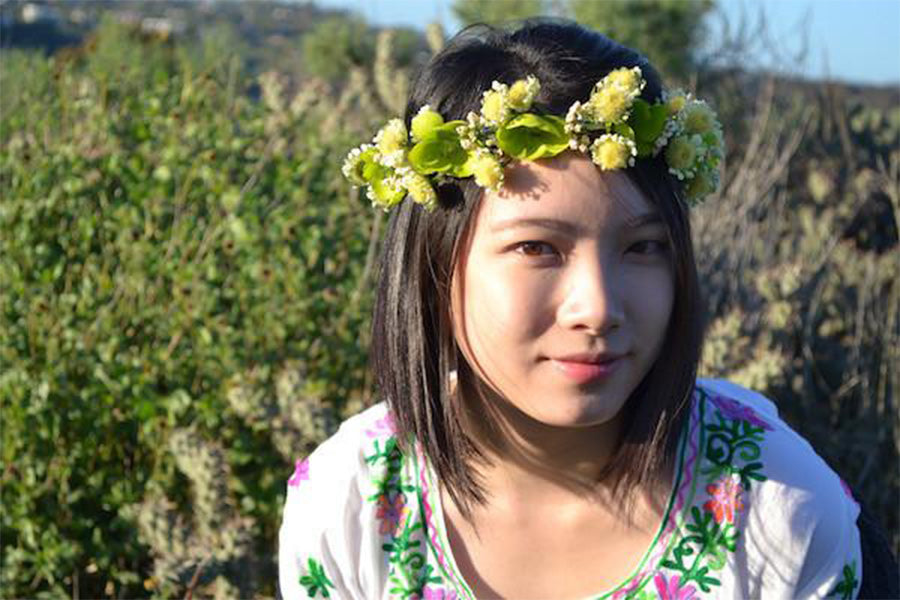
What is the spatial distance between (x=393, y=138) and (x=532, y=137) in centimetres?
25

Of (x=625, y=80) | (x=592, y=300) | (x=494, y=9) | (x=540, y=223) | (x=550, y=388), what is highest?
(x=494, y=9)

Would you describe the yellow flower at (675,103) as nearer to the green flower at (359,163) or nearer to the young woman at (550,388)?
the young woman at (550,388)

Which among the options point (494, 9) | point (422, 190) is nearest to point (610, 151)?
point (422, 190)

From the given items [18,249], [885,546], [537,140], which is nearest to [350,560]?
[537,140]

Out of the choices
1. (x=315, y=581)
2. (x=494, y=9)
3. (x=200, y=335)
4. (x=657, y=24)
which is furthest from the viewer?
(x=657, y=24)

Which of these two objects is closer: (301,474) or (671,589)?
(671,589)

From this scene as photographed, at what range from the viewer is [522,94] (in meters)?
1.98

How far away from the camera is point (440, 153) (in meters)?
2.03

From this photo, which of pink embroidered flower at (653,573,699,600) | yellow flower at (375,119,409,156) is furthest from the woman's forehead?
pink embroidered flower at (653,573,699,600)

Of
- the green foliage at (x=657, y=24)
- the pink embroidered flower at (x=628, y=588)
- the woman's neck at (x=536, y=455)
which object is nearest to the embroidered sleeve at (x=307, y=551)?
the woman's neck at (x=536, y=455)

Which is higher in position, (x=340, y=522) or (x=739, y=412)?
(x=739, y=412)

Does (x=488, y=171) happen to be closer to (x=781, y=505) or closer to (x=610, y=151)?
(x=610, y=151)

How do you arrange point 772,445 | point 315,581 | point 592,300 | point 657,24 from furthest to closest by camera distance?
point 657,24 < point 315,581 < point 772,445 < point 592,300

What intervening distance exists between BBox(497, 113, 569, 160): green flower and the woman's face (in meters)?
0.02
